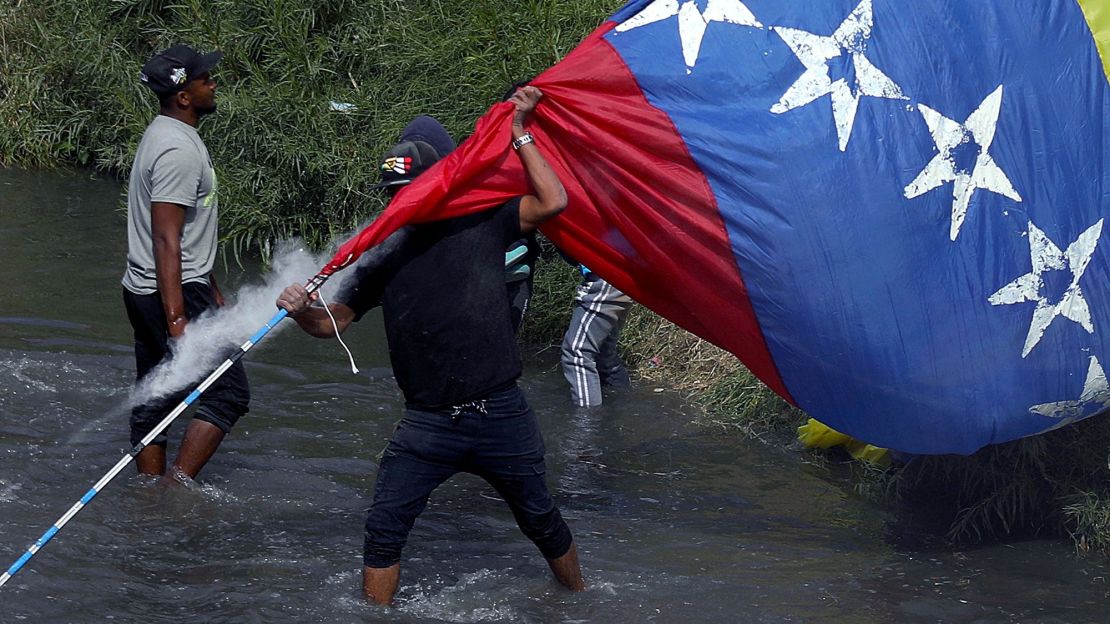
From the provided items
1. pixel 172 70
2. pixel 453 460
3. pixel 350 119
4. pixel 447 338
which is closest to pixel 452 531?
pixel 453 460

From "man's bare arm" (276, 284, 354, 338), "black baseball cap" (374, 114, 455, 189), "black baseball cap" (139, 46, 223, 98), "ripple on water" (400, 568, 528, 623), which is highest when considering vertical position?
"black baseball cap" (139, 46, 223, 98)

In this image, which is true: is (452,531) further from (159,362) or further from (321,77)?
(321,77)

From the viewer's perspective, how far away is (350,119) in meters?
9.94

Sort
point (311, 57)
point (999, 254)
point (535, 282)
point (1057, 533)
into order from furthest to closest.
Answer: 1. point (311, 57)
2. point (535, 282)
3. point (1057, 533)
4. point (999, 254)

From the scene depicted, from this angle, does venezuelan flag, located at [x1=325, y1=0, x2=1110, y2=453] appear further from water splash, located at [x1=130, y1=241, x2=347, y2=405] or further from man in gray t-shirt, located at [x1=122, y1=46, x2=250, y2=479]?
water splash, located at [x1=130, y1=241, x2=347, y2=405]

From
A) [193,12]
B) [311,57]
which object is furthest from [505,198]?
[193,12]

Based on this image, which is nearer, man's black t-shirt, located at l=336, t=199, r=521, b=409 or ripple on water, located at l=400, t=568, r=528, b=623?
man's black t-shirt, located at l=336, t=199, r=521, b=409

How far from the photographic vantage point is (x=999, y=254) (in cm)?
518

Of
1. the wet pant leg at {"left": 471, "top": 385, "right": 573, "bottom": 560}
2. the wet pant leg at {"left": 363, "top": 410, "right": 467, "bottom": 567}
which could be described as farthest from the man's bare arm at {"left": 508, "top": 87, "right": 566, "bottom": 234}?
the wet pant leg at {"left": 363, "top": 410, "right": 467, "bottom": 567}

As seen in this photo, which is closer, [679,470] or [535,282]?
[679,470]

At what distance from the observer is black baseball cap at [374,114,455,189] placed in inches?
192

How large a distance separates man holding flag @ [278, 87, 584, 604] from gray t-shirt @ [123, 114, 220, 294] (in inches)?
46.1

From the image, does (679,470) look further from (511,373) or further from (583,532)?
(511,373)

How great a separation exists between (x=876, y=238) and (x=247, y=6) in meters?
6.88
